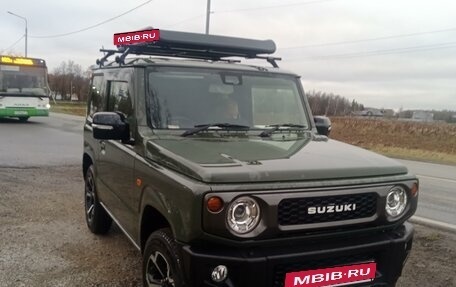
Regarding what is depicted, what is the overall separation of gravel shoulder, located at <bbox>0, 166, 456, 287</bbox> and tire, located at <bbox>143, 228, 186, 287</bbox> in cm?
84

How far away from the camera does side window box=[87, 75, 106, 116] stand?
212 inches

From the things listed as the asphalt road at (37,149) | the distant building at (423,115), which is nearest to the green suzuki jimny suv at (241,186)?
the asphalt road at (37,149)

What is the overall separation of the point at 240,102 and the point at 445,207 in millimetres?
5448

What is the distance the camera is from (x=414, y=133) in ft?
107

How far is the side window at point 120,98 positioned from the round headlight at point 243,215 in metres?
1.76

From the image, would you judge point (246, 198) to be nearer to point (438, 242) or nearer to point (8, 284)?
point (8, 284)

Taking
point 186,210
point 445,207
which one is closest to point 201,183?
point 186,210

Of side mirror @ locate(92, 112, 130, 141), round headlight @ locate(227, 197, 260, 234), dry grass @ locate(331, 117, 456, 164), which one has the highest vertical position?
side mirror @ locate(92, 112, 130, 141)

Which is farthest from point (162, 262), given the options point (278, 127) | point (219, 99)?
point (278, 127)

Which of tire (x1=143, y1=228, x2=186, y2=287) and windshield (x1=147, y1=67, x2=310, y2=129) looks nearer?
tire (x1=143, y1=228, x2=186, y2=287)

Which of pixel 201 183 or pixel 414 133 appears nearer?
pixel 201 183

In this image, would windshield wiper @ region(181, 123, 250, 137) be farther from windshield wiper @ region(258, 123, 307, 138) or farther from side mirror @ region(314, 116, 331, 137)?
side mirror @ region(314, 116, 331, 137)

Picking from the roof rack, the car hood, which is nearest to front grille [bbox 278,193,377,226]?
the car hood

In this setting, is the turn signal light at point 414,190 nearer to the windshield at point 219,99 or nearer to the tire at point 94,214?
the windshield at point 219,99
